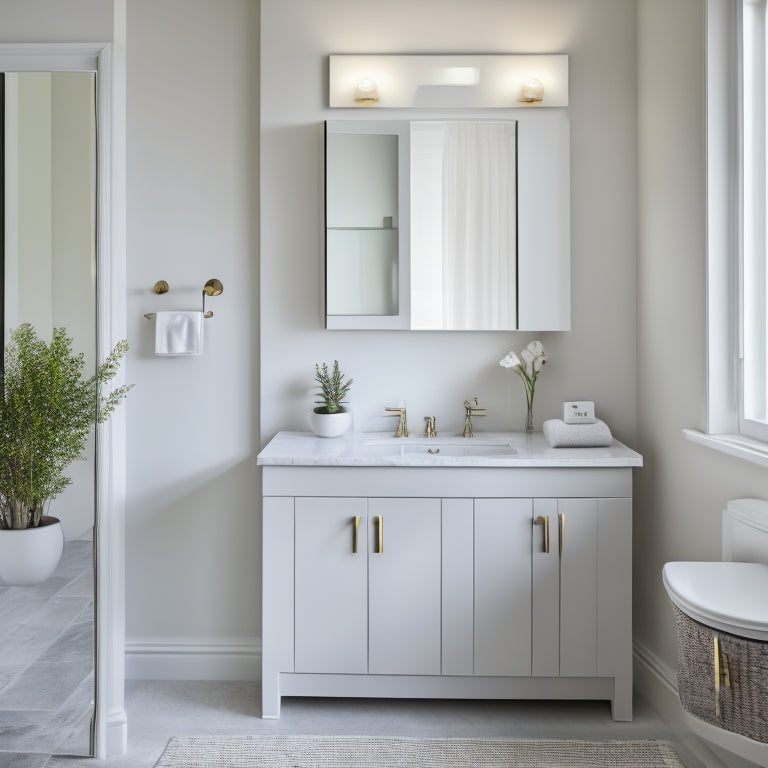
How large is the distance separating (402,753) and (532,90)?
7.42ft

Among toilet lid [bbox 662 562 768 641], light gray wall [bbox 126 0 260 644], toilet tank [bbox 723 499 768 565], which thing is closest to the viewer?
toilet lid [bbox 662 562 768 641]

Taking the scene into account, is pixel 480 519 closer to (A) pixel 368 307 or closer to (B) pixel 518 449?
(B) pixel 518 449

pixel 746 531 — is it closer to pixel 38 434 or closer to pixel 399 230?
pixel 399 230

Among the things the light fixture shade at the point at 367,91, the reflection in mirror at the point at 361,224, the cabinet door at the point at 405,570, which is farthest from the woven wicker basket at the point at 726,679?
the light fixture shade at the point at 367,91

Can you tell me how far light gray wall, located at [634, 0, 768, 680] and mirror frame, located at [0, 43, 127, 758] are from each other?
5.84 feet

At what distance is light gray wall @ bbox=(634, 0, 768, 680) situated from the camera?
2.18 metres

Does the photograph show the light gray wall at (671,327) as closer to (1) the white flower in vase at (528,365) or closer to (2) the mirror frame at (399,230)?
(1) the white flower in vase at (528,365)

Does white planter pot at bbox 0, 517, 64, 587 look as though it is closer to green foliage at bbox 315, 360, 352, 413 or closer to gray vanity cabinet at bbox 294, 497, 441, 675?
gray vanity cabinet at bbox 294, 497, 441, 675

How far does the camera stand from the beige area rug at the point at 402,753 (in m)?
2.12

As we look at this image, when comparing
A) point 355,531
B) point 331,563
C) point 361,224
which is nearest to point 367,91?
point 361,224

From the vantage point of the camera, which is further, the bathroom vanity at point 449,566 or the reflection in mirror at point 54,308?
the bathroom vanity at point 449,566

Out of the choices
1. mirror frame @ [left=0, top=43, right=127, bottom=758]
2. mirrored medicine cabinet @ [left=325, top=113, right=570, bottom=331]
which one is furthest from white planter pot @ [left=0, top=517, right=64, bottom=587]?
mirrored medicine cabinet @ [left=325, top=113, right=570, bottom=331]

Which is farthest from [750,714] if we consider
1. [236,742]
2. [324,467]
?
[236,742]

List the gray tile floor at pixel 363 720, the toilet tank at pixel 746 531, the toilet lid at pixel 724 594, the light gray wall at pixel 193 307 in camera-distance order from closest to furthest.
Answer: the toilet lid at pixel 724 594
the toilet tank at pixel 746 531
the gray tile floor at pixel 363 720
the light gray wall at pixel 193 307
